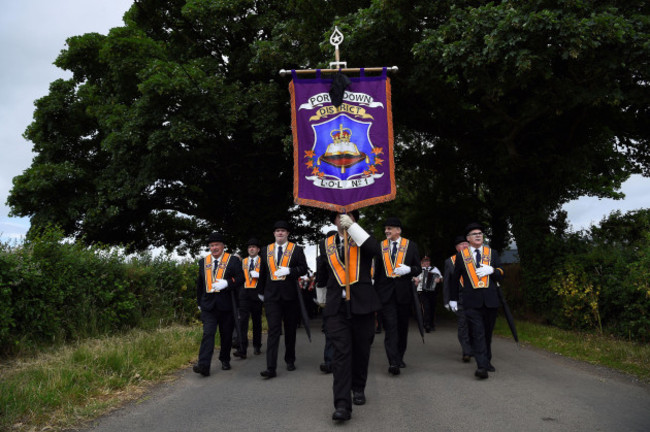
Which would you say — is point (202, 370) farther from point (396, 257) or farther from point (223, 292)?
point (396, 257)

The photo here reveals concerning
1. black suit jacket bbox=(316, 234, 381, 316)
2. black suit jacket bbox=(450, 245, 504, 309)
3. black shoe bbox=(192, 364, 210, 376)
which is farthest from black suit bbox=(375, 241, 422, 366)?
black shoe bbox=(192, 364, 210, 376)

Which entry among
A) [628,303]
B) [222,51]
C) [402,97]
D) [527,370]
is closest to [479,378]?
[527,370]

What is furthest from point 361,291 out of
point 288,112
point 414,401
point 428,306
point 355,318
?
point 288,112

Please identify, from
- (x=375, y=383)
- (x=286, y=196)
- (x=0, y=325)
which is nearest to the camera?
(x=375, y=383)

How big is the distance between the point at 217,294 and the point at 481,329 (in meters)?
3.77

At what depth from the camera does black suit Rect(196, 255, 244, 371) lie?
7.08 meters

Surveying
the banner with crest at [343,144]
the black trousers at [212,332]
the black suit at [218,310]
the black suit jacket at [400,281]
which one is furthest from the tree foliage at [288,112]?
the black trousers at [212,332]

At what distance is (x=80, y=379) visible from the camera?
5.88 metres

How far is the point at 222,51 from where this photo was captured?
19109 mm

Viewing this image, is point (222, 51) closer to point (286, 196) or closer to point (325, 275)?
point (286, 196)

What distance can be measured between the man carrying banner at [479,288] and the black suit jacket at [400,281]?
0.63 m

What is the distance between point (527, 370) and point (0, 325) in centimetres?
751

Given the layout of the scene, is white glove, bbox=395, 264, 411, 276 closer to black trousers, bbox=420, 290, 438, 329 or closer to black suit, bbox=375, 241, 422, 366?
black suit, bbox=375, 241, 422, 366

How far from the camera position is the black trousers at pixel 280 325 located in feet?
23.0
